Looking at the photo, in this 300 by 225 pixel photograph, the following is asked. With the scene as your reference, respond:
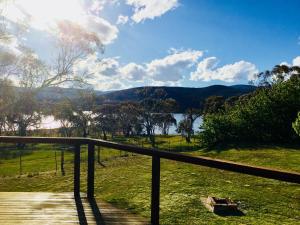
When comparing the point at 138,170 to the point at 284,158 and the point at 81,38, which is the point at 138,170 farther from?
the point at 81,38

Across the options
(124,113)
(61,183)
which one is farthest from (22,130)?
(61,183)

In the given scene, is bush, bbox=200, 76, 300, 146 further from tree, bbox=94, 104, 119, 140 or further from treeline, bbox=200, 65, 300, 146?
tree, bbox=94, 104, 119, 140

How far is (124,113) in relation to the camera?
101688 millimetres

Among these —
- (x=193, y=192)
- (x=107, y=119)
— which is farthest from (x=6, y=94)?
(x=107, y=119)

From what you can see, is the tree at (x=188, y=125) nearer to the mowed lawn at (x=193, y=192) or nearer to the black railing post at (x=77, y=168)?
the mowed lawn at (x=193, y=192)

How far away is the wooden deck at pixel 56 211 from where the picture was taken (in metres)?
5.56

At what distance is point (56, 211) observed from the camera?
608cm

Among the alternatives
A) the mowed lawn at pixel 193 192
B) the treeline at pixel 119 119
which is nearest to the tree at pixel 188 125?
the treeline at pixel 119 119

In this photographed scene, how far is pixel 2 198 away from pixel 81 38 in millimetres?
29940

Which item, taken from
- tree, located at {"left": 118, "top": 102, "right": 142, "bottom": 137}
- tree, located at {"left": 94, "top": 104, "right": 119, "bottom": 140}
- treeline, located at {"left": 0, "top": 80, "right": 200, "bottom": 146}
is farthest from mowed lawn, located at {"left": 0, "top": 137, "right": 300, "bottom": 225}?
tree, located at {"left": 94, "top": 104, "right": 119, "bottom": 140}

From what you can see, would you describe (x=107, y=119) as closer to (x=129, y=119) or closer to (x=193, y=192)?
(x=129, y=119)

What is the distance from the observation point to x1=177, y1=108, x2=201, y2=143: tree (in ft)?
262

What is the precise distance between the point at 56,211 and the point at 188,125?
76005 millimetres

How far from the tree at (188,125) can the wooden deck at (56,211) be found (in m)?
68.3
